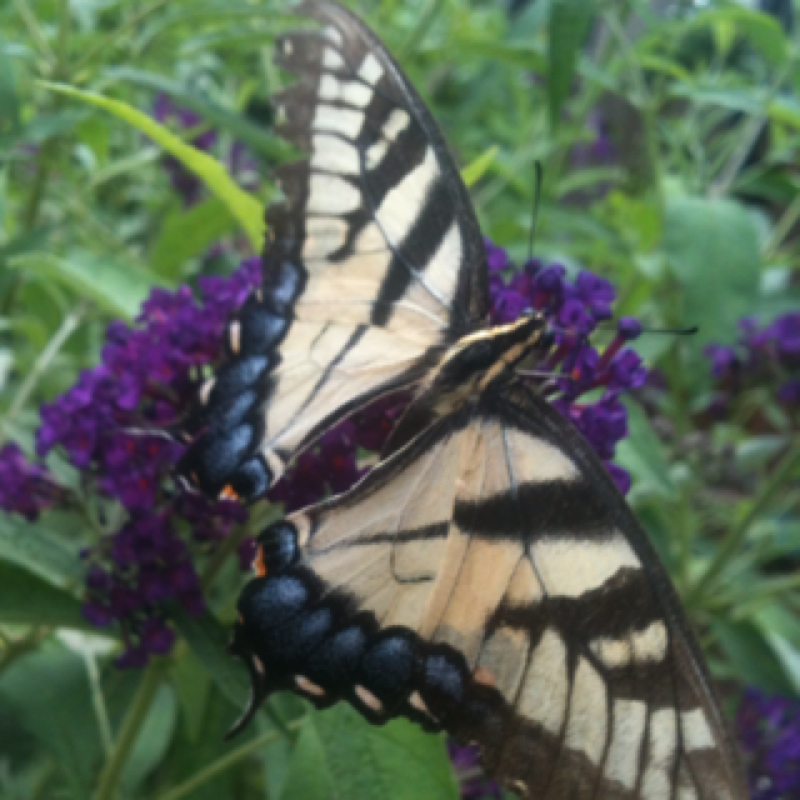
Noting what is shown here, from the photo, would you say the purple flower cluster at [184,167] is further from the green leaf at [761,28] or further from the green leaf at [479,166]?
the green leaf at [761,28]

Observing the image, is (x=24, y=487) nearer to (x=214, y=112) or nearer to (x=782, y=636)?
(x=214, y=112)

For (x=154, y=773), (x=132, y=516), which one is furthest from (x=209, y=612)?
(x=154, y=773)

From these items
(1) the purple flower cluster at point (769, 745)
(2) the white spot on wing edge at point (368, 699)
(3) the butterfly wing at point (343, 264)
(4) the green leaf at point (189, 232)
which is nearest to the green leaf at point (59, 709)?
(3) the butterfly wing at point (343, 264)

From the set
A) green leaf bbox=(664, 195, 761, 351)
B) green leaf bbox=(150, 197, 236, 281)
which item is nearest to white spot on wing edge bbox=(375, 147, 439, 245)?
green leaf bbox=(150, 197, 236, 281)

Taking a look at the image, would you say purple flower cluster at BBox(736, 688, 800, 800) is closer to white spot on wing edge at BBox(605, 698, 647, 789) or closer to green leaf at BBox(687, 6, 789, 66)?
white spot on wing edge at BBox(605, 698, 647, 789)

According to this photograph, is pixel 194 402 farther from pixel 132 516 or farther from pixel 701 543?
pixel 701 543

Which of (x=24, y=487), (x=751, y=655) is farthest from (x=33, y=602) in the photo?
(x=751, y=655)
